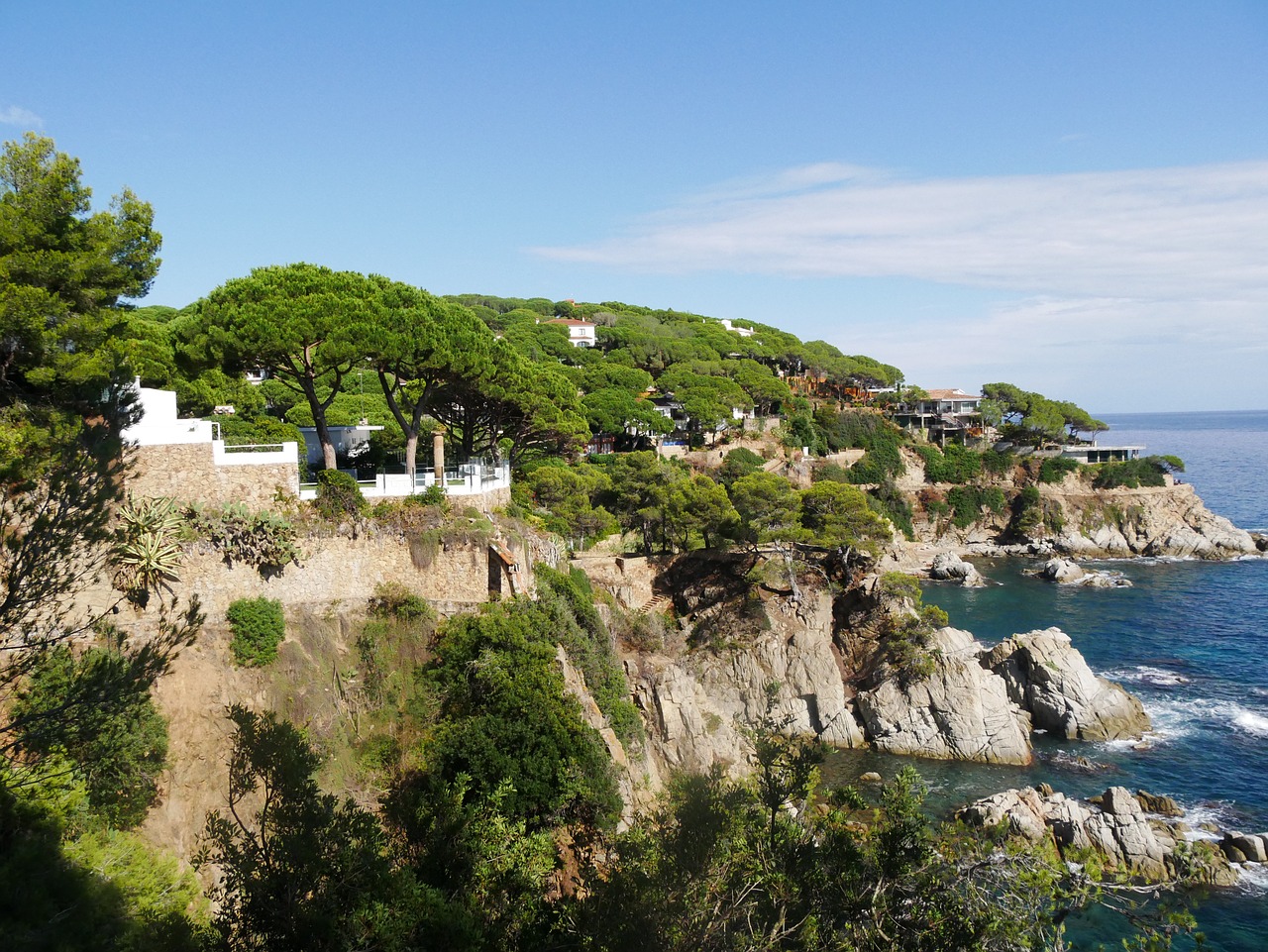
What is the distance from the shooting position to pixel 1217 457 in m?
150

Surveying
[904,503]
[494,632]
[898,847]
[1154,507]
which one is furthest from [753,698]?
[1154,507]

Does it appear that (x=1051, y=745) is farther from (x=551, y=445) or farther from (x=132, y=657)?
(x=132, y=657)

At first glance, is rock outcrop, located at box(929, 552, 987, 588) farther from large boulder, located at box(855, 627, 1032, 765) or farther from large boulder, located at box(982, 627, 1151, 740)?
large boulder, located at box(855, 627, 1032, 765)

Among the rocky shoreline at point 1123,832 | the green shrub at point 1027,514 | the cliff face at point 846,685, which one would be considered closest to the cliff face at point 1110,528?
the green shrub at point 1027,514

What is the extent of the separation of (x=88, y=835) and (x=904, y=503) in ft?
205

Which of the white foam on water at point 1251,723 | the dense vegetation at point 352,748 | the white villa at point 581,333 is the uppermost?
the white villa at point 581,333

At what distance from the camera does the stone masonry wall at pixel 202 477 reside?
16.0m

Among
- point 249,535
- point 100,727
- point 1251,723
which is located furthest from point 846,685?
point 100,727

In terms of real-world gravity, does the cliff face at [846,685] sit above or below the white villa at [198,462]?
below

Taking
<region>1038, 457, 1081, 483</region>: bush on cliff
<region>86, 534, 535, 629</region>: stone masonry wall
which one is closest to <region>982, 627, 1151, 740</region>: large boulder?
<region>86, 534, 535, 629</region>: stone masonry wall

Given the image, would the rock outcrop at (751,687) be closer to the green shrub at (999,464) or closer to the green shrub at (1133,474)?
the green shrub at (999,464)

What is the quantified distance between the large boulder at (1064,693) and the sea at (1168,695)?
80 cm

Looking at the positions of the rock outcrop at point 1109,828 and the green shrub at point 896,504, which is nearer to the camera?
the rock outcrop at point 1109,828

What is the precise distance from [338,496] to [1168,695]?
33701mm
